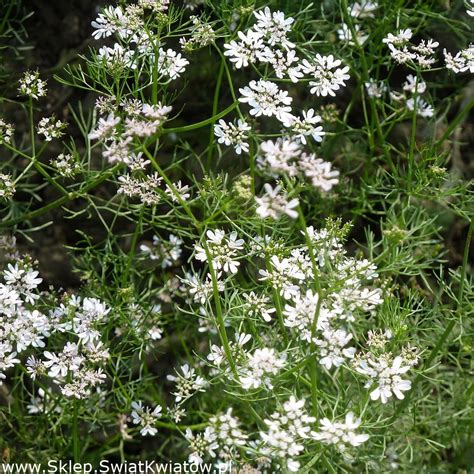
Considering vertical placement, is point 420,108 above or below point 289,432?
above

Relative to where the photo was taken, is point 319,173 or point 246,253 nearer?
point 319,173

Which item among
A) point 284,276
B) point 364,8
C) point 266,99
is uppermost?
point 364,8

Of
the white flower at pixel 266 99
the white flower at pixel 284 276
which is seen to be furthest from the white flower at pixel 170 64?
the white flower at pixel 284 276

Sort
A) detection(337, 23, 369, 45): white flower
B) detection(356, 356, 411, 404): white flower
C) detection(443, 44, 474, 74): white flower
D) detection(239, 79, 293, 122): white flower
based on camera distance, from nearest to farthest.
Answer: detection(356, 356, 411, 404): white flower
detection(239, 79, 293, 122): white flower
detection(443, 44, 474, 74): white flower
detection(337, 23, 369, 45): white flower

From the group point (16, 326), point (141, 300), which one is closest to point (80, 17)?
point (141, 300)

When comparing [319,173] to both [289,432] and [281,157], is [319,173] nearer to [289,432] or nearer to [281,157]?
[281,157]

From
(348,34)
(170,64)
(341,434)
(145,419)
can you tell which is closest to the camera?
(341,434)

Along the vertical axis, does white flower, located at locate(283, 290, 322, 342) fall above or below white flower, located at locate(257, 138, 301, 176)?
below

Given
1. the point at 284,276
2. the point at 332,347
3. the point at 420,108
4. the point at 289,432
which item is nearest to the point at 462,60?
the point at 420,108

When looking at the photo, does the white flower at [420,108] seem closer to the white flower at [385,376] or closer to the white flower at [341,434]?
the white flower at [385,376]

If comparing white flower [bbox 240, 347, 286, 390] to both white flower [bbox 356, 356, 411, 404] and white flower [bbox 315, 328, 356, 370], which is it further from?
white flower [bbox 356, 356, 411, 404]

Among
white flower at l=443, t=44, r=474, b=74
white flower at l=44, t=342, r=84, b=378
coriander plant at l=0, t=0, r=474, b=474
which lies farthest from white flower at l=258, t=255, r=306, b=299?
white flower at l=443, t=44, r=474, b=74

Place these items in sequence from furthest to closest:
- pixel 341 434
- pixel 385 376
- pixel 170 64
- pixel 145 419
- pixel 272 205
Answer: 1. pixel 145 419
2. pixel 170 64
3. pixel 385 376
4. pixel 341 434
5. pixel 272 205
